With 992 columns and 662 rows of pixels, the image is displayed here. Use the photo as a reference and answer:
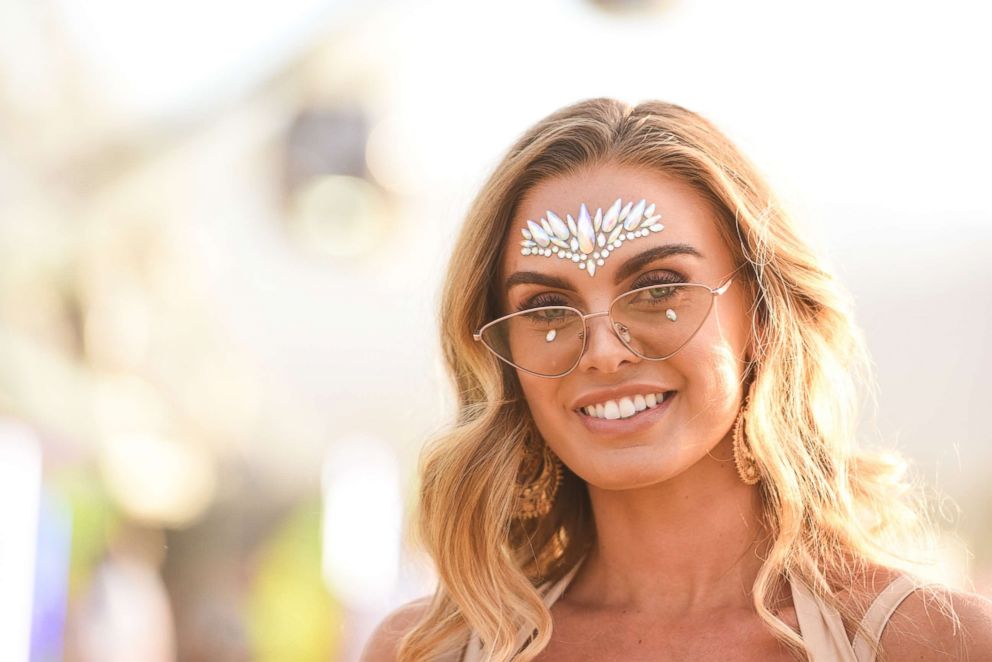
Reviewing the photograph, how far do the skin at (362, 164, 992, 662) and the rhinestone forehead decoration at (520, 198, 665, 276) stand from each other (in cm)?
2

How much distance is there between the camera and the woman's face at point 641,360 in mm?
2156

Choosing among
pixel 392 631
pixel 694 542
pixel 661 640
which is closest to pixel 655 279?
pixel 694 542

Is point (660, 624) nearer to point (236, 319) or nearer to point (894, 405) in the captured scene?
point (894, 405)

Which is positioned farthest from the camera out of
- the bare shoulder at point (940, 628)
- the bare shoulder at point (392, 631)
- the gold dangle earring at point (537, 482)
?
the gold dangle earring at point (537, 482)

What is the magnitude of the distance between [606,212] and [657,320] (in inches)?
9.4

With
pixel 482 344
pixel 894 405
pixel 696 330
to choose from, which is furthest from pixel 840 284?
pixel 894 405

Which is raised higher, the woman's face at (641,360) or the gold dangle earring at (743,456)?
the woman's face at (641,360)

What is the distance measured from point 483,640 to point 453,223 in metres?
1.07

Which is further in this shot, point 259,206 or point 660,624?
point 259,206

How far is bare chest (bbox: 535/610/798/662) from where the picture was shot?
2.10 metres

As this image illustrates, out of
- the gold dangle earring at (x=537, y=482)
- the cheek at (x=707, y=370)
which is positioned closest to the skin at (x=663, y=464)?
the cheek at (x=707, y=370)

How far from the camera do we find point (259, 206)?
5.29 metres

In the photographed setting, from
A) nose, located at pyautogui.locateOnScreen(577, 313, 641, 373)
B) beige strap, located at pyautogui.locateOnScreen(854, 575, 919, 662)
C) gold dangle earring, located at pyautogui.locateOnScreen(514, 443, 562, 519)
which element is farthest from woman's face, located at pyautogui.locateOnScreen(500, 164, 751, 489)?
beige strap, located at pyautogui.locateOnScreen(854, 575, 919, 662)

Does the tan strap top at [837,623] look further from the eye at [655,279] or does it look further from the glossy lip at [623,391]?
the eye at [655,279]
